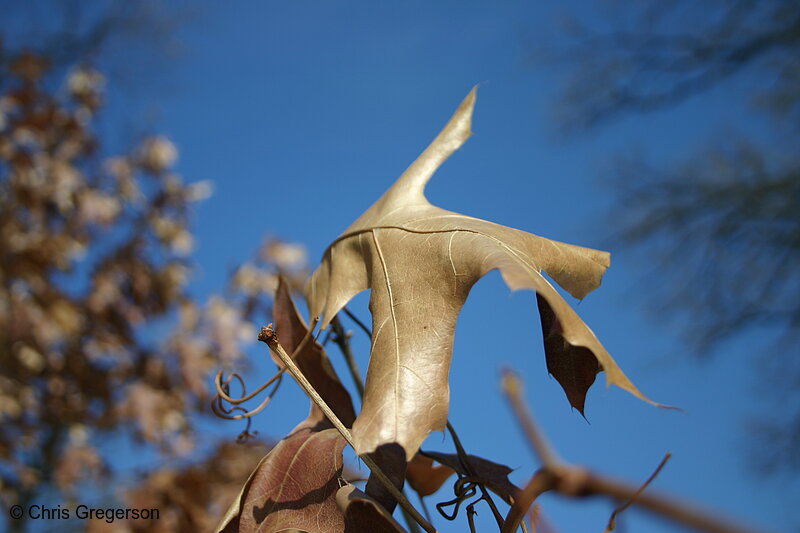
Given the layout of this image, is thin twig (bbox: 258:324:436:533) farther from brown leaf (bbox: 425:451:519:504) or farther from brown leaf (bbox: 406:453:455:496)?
brown leaf (bbox: 406:453:455:496)

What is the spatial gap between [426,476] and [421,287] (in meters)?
0.23

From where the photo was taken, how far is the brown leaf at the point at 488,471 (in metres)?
0.44

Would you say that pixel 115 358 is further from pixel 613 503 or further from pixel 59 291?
pixel 613 503

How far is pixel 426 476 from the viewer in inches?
23.2

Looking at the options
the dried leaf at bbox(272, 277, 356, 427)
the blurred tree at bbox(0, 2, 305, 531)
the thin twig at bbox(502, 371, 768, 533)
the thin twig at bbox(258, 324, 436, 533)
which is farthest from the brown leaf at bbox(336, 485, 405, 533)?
the blurred tree at bbox(0, 2, 305, 531)

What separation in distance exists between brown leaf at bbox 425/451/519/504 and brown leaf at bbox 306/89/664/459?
0.28 ft

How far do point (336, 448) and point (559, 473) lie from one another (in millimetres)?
325

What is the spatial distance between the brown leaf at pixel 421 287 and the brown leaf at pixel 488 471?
8 centimetres

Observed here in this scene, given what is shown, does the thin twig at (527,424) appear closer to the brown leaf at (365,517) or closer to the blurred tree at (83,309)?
the brown leaf at (365,517)

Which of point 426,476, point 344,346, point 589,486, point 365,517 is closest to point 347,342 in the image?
point 344,346

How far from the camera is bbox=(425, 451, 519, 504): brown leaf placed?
44cm

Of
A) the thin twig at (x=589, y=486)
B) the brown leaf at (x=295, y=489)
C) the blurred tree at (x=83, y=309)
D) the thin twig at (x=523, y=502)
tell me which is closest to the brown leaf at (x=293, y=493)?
the brown leaf at (x=295, y=489)

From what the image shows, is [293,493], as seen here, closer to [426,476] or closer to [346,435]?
[346,435]

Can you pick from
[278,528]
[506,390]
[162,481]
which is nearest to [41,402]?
[162,481]
